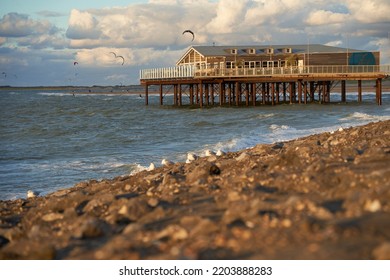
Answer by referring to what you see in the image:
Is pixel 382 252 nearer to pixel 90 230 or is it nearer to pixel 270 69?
pixel 90 230

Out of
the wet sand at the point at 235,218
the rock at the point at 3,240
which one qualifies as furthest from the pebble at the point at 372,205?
the rock at the point at 3,240

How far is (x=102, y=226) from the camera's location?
6.11 m

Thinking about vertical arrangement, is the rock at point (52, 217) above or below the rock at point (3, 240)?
above

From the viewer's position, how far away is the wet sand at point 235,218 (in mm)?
4785

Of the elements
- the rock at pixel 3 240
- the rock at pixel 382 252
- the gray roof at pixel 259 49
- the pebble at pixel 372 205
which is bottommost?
the rock at pixel 3 240

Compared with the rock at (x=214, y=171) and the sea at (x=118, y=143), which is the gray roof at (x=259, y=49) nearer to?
the sea at (x=118, y=143)

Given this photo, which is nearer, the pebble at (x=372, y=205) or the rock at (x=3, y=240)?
the pebble at (x=372, y=205)

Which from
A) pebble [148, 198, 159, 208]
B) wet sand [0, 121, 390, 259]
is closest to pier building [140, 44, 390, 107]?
wet sand [0, 121, 390, 259]

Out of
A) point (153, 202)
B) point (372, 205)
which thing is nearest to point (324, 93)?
point (153, 202)

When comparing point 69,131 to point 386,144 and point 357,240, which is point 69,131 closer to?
point 386,144

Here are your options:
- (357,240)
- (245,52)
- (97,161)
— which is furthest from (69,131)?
(357,240)

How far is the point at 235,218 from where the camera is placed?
5.50m

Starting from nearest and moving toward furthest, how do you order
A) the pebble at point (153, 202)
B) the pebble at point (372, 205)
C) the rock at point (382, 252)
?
the rock at point (382, 252) → the pebble at point (372, 205) → the pebble at point (153, 202)

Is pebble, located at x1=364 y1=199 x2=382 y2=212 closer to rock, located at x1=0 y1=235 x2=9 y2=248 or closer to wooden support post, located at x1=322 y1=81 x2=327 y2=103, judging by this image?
rock, located at x1=0 y1=235 x2=9 y2=248
